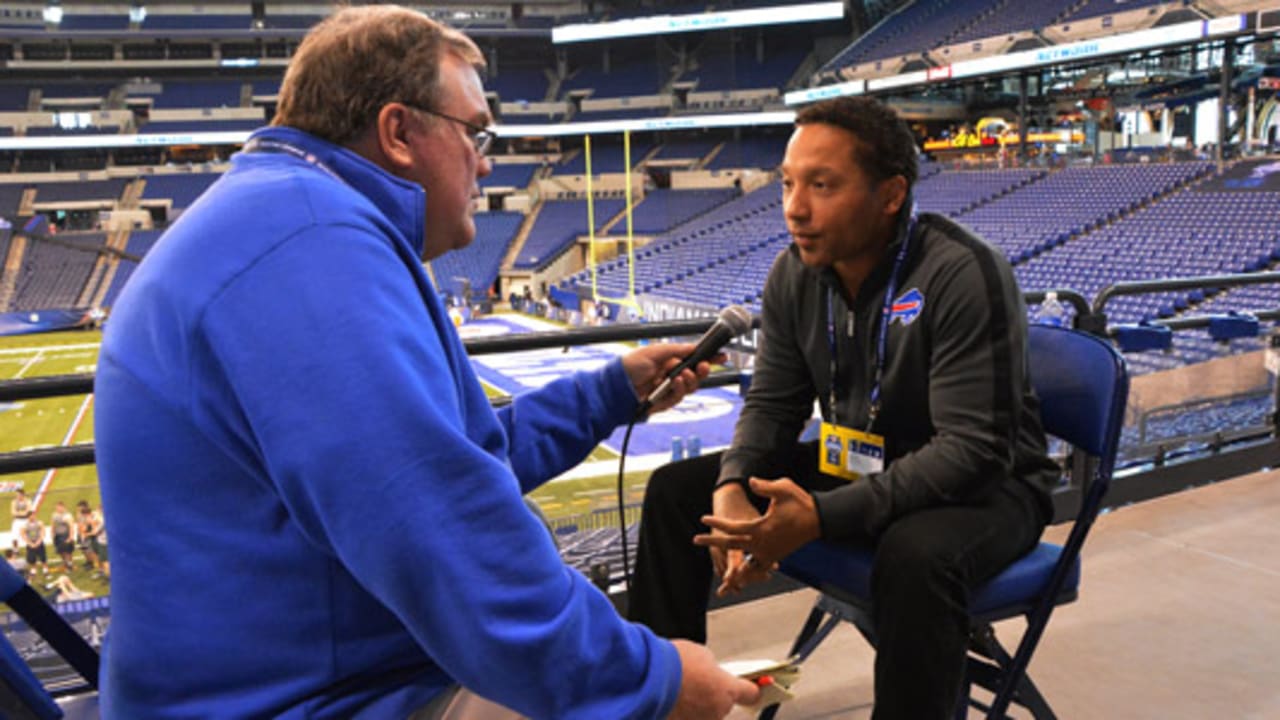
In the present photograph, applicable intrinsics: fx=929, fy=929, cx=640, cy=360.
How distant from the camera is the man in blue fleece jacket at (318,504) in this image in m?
0.75

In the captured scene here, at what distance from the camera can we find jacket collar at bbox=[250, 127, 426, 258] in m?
Answer: 0.93

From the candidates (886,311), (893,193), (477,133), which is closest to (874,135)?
(893,193)

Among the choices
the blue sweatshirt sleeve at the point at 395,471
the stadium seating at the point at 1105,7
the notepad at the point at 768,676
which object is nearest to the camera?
the blue sweatshirt sleeve at the point at 395,471

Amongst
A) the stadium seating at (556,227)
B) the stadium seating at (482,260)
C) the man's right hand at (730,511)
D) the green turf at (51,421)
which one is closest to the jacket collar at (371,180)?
the green turf at (51,421)

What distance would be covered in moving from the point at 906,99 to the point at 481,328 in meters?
14.6

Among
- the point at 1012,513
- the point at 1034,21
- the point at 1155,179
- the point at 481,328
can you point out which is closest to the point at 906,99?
the point at 1034,21

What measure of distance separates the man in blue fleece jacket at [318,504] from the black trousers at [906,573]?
0.53 m

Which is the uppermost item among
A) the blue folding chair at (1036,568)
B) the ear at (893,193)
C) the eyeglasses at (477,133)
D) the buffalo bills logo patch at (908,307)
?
the eyeglasses at (477,133)

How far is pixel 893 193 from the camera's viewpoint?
166 cm

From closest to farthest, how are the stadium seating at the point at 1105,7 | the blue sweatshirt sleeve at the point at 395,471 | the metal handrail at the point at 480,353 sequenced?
1. the blue sweatshirt sleeve at the point at 395,471
2. the metal handrail at the point at 480,353
3. the stadium seating at the point at 1105,7

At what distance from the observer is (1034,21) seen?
22516 mm

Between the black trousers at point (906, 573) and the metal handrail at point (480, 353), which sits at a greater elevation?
the metal handrail at point (480, 353)

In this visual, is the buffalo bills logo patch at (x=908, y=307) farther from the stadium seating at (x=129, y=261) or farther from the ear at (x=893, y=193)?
the stadium seating at (x=129, y=261)

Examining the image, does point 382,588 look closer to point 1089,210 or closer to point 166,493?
point 166,493
